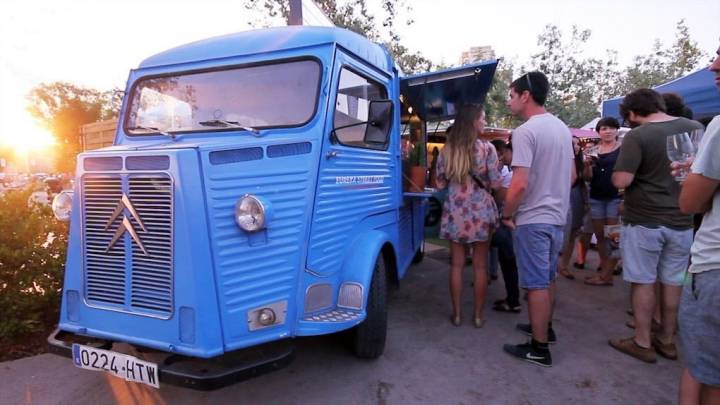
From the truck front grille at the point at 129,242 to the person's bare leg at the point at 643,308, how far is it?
3307mm

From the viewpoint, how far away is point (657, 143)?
2.85 metres

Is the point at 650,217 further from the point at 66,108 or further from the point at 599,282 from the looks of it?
the point at 66,108

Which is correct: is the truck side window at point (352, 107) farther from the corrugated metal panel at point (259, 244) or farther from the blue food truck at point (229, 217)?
the corrugated metal panel at point (259, 244)

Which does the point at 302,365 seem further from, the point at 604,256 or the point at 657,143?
the point at 604,256

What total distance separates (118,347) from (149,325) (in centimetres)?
63

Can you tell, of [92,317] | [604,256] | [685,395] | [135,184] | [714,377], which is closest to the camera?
[714,377]

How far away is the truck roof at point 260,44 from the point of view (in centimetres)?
268

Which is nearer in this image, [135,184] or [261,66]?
[135,184]

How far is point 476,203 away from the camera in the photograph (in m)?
3.51

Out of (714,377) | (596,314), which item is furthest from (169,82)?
(596,314)

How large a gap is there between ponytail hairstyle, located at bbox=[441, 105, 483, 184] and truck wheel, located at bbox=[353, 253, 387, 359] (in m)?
1.10

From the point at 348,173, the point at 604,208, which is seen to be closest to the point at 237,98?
the point at 348,173

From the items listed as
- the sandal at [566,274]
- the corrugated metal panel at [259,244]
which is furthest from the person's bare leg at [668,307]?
the corrugated metal panel at [259,244]

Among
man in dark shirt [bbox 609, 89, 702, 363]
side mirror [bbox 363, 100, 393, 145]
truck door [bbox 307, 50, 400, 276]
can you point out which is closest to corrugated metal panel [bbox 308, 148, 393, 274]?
truck door [bbox 307, 50, 400, 276]
